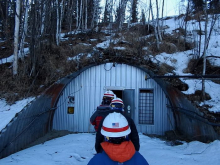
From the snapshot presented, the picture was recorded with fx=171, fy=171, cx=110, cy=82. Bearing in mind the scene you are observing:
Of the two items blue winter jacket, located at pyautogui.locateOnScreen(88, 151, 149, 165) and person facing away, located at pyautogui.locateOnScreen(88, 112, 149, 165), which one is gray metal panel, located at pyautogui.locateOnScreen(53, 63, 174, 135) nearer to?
person facing away, located at pyautogui.locateOnScreen(88, 112, 149, 165)

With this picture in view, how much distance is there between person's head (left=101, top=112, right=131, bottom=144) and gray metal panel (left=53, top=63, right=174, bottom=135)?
6.19 m

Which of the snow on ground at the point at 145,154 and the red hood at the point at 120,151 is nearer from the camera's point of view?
the red hood at the point at 120,151

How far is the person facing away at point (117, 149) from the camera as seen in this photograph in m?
1.76

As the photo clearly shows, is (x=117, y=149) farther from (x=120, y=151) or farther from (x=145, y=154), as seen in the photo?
(x=145, y=154)

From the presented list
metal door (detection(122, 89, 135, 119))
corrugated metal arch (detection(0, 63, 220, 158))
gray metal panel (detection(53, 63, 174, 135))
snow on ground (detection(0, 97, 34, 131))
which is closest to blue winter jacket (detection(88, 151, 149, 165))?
corrugated metal arch (detection(0, 63, 220, 158))

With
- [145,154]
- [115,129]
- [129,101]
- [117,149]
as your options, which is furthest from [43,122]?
[117,149]

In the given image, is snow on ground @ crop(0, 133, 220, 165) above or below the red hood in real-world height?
below

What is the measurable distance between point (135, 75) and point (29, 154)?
5490 millimetres

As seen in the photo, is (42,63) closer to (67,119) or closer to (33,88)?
(33,88)

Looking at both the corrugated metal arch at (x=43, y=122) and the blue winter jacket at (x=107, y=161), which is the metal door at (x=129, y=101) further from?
the blue winter jacket at (x=107, y=161)

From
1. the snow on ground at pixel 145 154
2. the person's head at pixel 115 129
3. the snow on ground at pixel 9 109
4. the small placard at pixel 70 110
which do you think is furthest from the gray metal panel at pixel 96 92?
the person's head at pixel 115 129

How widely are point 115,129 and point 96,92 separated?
6.40m

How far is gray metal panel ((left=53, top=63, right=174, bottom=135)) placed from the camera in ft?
26.3

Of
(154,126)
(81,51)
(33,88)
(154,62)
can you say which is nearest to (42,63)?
(33,88)
